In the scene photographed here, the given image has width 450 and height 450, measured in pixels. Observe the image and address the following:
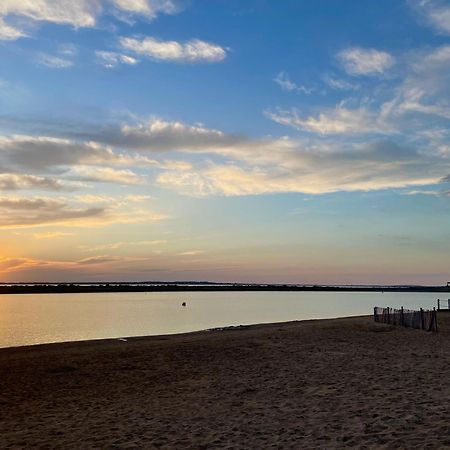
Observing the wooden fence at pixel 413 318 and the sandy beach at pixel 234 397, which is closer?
the sandy beach at pixel 234 397

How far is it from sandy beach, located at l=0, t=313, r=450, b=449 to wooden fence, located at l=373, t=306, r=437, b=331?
5817 millimetres

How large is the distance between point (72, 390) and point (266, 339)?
1447cm

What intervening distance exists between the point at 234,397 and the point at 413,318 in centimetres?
2269

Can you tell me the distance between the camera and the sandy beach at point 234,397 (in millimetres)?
10000

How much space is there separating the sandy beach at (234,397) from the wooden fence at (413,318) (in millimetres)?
5817

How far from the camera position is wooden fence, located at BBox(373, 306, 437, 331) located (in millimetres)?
30953

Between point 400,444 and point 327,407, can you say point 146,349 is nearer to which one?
point 327,407

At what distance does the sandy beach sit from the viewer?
10.0 meters

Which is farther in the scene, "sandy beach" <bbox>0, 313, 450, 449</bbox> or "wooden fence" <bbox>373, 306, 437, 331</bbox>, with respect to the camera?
"wooden fence" <bbox>373, 306, 437, 331</bbox>

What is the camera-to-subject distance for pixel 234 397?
1409cm

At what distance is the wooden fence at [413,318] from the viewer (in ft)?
102

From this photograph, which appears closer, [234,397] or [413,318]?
[234,397]

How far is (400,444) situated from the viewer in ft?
28.4

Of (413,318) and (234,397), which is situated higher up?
(413,318)
